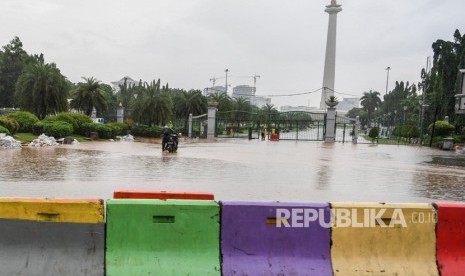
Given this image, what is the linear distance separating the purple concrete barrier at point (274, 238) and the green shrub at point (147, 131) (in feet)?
128

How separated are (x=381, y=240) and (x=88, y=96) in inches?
1624

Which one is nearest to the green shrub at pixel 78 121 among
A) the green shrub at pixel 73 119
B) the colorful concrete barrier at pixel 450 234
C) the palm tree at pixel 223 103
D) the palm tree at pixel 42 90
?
the green shrub at pixel 73 119

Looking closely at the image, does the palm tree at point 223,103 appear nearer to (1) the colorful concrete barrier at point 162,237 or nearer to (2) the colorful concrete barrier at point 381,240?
(2) the colorful concrete barrier at point 381,240

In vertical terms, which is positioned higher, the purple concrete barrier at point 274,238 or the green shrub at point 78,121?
the green shrub at point 78,121

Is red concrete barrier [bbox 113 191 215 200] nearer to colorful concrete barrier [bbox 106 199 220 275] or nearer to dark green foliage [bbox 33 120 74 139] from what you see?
colorful concrete barrier [bbox 106 199 220 275]

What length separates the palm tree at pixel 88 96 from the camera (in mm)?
42562

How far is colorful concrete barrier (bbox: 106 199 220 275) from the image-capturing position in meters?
4.06

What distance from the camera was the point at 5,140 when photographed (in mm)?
20438

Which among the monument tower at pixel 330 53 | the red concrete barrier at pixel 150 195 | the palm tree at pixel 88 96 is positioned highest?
the monument tower at pixel 330 53

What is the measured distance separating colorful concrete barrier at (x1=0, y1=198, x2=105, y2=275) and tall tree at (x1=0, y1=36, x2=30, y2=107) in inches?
2581

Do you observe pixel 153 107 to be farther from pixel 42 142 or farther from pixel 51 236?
pixel 51 236

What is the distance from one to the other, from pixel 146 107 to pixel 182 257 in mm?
41678

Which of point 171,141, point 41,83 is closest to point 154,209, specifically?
point 171,141

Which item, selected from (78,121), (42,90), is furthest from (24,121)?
(42,90)
